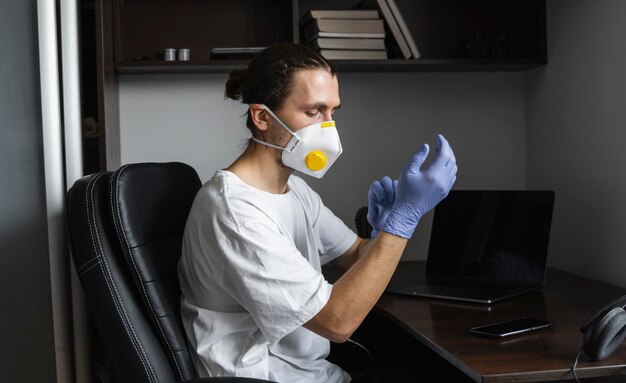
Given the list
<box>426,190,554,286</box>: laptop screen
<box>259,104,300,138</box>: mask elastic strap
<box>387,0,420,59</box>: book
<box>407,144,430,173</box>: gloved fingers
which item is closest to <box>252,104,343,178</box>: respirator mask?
<box>259,104,300,138</box>: mask elastic strap

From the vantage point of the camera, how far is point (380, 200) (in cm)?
179

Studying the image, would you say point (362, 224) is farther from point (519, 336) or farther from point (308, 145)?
point (519, 336)

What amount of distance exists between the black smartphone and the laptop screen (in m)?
0.42

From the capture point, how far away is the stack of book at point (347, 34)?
2152mm

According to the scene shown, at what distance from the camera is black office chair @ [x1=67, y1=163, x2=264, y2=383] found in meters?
1.33

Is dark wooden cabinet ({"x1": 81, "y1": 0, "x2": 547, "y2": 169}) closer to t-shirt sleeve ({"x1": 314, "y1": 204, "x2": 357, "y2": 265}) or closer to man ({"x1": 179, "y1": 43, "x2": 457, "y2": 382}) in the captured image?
t-shirt sleeve ({"x1": 314, "y1": 204, "x2": 357, "y2": 265})

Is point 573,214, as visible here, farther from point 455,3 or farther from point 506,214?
point 455,3

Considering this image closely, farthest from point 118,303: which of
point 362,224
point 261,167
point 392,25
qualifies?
point 392,25

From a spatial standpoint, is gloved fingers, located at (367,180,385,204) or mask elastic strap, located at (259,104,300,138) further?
gloved fingers, located at (367,180,385,204)

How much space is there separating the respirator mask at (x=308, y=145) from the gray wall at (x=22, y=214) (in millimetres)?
758

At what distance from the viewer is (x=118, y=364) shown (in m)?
1.33

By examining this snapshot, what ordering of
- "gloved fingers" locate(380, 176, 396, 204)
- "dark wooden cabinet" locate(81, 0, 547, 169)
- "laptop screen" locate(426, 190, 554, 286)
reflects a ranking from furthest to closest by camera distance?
"dark wooden cabinet" locate(81, 0, 547, 169), "laptop screen" locate(426, 190, 554, 286), "gloved fingers" locate(380, 176, 396, 204)

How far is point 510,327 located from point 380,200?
0.50 metres

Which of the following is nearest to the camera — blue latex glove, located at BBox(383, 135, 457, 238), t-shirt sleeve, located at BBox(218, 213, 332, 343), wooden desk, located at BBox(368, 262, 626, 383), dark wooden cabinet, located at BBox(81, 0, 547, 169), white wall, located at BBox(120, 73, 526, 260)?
wooden desk, located at BBox(368, 262, 626, 383)
